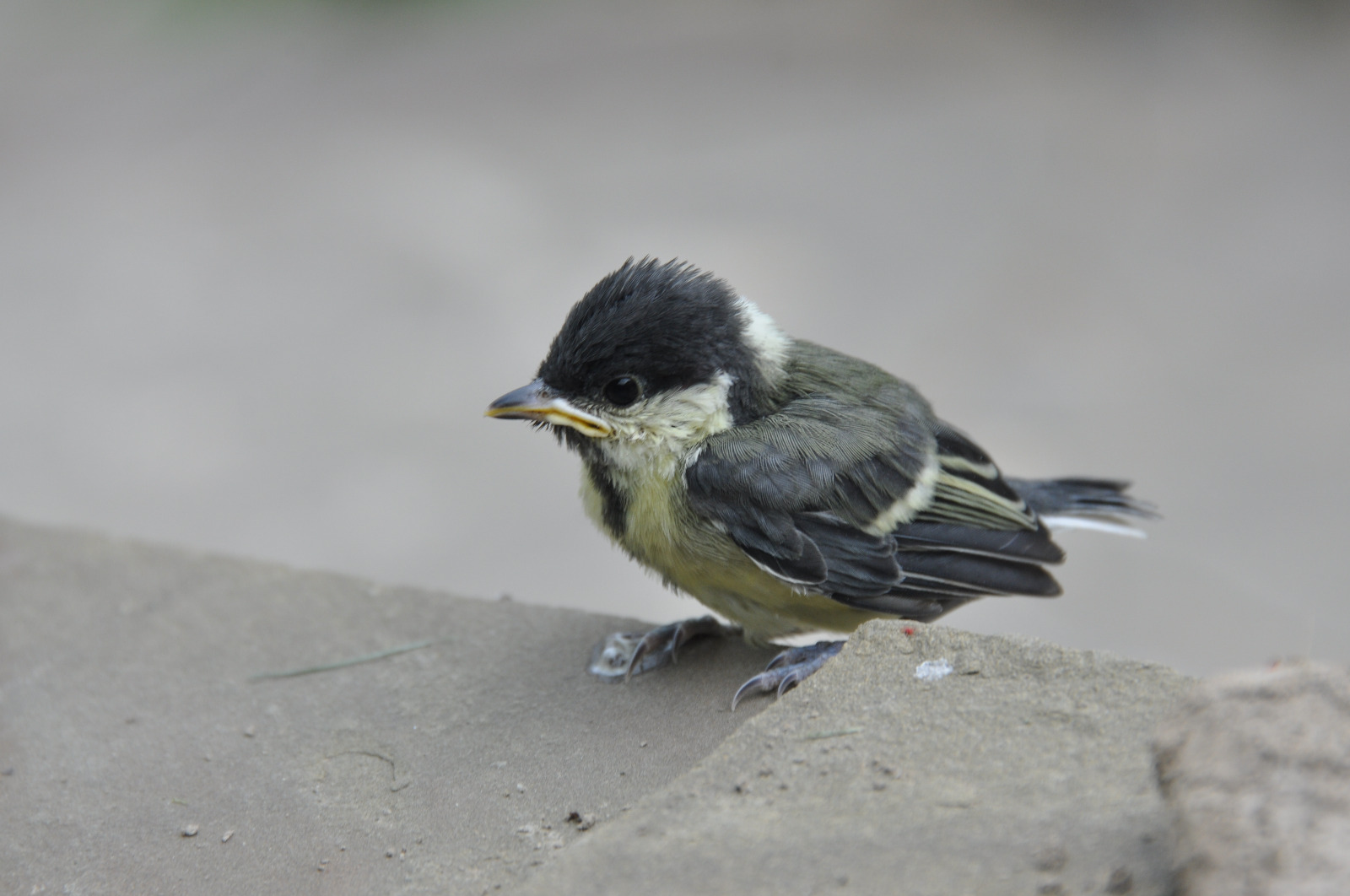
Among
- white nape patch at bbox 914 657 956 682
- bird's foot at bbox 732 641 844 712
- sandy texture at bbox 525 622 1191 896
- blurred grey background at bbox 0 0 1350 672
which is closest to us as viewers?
sandy texture at bbox 525 622 1191 896

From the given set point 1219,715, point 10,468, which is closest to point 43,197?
point 10,468

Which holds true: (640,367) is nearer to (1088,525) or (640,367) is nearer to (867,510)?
(867,510)

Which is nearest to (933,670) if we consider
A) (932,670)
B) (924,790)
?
(932,670)

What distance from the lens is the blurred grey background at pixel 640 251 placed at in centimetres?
657

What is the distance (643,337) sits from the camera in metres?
2.88

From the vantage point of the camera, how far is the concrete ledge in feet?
6.14

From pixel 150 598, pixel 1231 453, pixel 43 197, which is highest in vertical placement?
pixel 43 197

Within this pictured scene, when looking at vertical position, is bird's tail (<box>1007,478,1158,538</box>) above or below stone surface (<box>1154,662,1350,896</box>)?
above

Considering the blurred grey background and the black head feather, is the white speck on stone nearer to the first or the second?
the black head feather

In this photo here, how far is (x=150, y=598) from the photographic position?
364 cm

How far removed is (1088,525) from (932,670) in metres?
1.69

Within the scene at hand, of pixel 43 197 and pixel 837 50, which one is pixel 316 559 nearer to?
pixel 43 197

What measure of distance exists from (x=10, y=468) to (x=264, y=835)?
537 cm

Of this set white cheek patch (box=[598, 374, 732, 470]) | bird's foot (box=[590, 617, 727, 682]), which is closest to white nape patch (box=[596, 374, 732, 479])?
white cheek patch (box=[598, 374, 732, 470])
